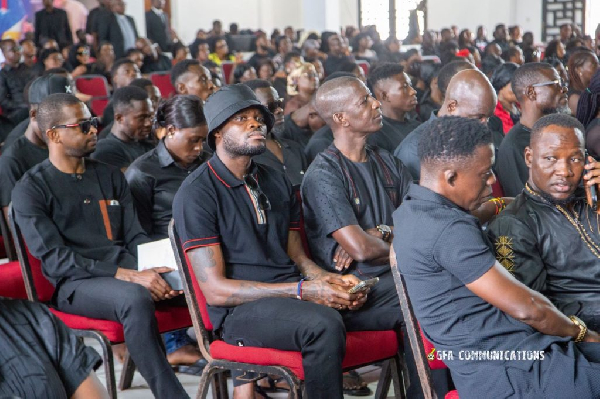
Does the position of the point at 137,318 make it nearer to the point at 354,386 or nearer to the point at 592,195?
the point at 354,386

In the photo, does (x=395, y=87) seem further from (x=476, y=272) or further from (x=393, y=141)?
(x=476, y=272)

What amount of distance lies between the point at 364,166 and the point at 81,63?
827 centimetres

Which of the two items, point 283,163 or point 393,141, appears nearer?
point 283,163

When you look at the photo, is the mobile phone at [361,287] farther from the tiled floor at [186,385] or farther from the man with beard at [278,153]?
the man with beard at [278,153]

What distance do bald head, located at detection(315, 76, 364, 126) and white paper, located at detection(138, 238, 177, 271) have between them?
34.4 inches

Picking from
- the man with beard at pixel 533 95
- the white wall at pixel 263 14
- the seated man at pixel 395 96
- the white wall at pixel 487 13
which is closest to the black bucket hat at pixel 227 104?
the man with beard at pixel 533 95

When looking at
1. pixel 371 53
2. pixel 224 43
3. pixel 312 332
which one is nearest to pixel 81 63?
pixel 224 43

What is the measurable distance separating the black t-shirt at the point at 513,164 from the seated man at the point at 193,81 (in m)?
2.55

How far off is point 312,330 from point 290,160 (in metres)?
2.13

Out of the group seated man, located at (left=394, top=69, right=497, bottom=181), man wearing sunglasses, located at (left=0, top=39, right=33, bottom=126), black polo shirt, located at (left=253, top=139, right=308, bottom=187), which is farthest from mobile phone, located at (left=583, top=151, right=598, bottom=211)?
man wearing sunglasses, located at (left=0, top=39, right=33, bottom=126)

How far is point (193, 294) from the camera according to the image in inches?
112

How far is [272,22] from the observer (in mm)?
19469

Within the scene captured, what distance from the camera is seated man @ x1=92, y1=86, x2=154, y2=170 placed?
453 centimetres

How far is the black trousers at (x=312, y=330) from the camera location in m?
2.59
